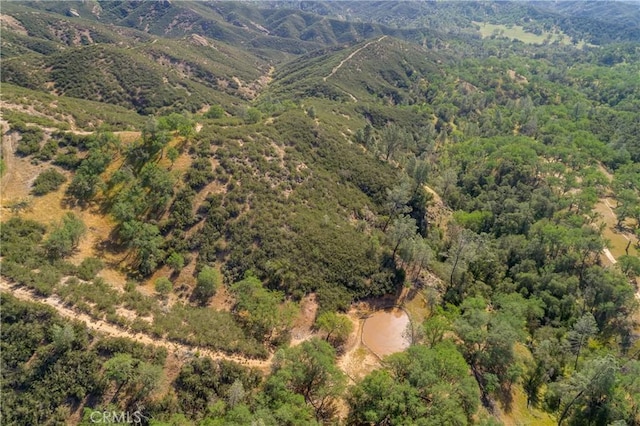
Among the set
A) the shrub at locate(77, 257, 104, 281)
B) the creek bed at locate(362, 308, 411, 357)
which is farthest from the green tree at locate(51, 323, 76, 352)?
the creek bed at locate(362, 308, 411, 357)

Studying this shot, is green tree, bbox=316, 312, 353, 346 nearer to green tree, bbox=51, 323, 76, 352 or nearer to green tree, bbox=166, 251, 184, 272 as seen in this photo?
green tree, bbox=166, 251, 184, 272

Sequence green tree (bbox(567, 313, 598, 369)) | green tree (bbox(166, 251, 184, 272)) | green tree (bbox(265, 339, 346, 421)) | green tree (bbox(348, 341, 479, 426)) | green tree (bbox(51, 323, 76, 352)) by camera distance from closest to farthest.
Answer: green tree (bbox(51, 323, 76, 352)), green tree (bbox(348, 341, 479, 426)), green tree (bbox(265, 339, 346, 421)), green tree (bbox(567, 313, 598, 369)), green tree (bbox(166, 251, 184, 272))

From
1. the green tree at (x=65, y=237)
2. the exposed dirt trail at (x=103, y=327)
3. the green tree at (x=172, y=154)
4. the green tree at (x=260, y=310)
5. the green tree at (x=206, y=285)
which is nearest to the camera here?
the exposed dirt trail at (x=103, y=327)

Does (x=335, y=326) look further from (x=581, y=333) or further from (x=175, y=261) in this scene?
(x=581, y=333)

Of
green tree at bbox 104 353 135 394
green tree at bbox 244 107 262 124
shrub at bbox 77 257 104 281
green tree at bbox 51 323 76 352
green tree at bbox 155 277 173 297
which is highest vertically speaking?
green tree at bbox 244 107 262 124

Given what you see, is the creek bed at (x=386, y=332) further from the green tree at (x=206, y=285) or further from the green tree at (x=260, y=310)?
the green tree at (x=206, y=285)

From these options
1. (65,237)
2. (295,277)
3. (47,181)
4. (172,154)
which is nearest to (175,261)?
(65,237)

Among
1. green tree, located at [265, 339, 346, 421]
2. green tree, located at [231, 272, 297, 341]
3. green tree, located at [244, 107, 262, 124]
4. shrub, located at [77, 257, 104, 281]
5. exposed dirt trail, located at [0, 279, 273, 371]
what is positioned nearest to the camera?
green tree, located at [265, 339, 346, 421]

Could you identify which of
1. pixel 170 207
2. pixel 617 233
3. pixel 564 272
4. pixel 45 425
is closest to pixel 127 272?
pixel 170 207

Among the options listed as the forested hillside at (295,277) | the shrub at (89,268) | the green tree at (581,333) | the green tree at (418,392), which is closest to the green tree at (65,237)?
the forested hillside at (295,277)
